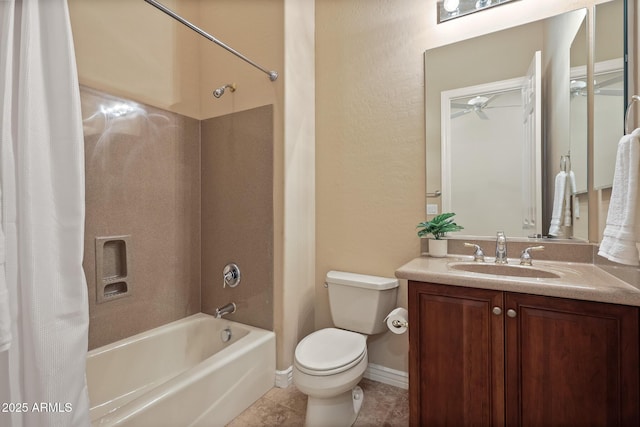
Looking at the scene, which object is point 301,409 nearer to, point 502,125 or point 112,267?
point 112,267

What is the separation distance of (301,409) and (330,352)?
0.42 meters

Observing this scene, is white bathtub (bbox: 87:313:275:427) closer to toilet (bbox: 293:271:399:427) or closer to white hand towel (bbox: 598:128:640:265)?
toilet (bbox: 293:271:399:427)

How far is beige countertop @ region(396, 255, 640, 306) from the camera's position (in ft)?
3.40

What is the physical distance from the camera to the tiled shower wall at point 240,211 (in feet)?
6.66

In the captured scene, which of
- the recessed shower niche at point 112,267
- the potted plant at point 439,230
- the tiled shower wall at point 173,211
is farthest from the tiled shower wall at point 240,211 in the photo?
the potted plant at point 439,230

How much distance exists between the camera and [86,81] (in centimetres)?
169

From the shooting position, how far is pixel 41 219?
94cm

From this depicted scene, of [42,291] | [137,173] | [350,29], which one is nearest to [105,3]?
[137,173]

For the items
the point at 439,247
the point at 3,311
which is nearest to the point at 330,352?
the point at 439,247

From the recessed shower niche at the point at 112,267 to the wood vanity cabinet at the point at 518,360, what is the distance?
5.51 ft

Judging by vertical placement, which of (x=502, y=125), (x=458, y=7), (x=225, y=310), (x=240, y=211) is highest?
(x=458, y=7)

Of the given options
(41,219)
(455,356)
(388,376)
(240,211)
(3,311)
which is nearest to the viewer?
(3,311)

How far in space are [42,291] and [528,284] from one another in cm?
164

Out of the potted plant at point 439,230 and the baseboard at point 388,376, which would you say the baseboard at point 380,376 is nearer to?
the baseboard at point 388,376
